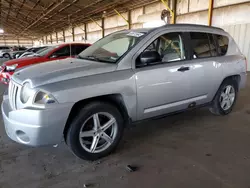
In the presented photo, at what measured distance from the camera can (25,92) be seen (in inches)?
92.6

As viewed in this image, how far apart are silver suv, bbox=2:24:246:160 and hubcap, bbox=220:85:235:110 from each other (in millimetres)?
361

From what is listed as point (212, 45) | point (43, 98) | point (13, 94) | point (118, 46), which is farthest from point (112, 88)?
point (212, 45)

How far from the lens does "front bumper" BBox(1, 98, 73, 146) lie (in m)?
2.16

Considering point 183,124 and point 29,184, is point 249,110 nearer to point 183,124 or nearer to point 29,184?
point 183,124

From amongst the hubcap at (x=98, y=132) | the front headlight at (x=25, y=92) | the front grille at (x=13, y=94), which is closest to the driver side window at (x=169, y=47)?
the hubcap at (x=98, y=132)

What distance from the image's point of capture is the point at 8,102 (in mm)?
2684

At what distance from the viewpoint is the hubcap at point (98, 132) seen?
8.22ft

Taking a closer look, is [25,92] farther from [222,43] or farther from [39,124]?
[222,43]

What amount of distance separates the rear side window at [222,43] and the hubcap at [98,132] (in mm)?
2402

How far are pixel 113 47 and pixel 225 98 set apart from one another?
92.3 inches

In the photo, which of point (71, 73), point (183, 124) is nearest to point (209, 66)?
point (183, 124)

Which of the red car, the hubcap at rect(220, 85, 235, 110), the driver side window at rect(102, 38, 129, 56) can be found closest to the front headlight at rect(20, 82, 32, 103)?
the driver side window at rect(102, 38, 129, 56)

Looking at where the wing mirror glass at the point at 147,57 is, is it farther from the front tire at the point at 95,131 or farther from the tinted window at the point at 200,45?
the tinted window at the point at 200,45

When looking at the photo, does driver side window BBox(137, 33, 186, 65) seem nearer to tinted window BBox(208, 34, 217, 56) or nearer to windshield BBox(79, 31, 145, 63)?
windshield BBox(79, 31, 145, 63)
